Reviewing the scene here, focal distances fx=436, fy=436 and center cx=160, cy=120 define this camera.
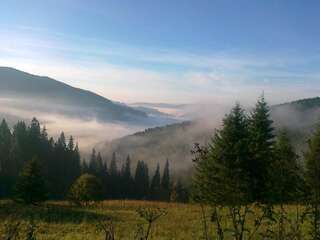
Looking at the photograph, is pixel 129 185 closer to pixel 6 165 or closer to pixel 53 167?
pixel 53 167

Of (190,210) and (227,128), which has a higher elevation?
(227,128)

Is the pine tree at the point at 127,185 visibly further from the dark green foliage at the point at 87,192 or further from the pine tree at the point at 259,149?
the pine tree at the point at 259,149

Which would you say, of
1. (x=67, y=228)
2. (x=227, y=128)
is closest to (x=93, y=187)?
(x=227, y=128)

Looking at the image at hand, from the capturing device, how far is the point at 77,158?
356ft

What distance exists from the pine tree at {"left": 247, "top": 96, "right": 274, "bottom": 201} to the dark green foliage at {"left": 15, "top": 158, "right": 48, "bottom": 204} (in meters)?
24.0

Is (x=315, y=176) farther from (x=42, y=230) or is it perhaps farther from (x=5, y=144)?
(x=5, y=144)

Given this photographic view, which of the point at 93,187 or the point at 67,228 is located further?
the point at 93,187

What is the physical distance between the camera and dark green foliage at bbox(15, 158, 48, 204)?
47250 mm

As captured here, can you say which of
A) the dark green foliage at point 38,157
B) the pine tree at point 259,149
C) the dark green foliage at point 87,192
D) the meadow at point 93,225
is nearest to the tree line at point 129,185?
the dark green foliage at point 38,157

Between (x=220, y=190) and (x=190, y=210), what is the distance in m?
21.0

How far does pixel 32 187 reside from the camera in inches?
1876

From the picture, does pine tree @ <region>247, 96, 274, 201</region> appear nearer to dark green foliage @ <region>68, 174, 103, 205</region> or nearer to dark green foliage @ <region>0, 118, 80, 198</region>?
dark green foliage @ <region>68, 174, 103, 205</region>

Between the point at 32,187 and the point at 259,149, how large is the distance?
25.7m

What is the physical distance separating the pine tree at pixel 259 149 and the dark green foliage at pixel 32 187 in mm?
23995
